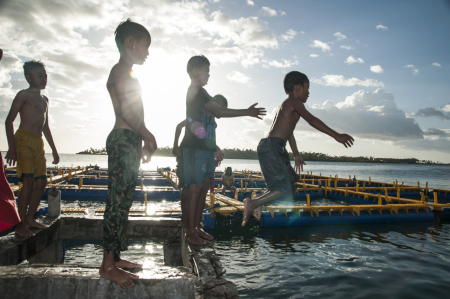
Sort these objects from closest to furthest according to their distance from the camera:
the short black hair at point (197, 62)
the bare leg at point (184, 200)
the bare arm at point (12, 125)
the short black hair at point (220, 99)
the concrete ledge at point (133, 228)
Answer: the bare arm at point (12, 125) → the short black hair at point (197, 62) → the bare leg at point (184, 200) → the short black hair at point (220, 99) → the concrete ledge at point (133, 228)

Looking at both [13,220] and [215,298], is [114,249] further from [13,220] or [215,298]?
[13,220]

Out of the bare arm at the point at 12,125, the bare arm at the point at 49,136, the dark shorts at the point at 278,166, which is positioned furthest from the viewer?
the bare arm at the point at 49,136

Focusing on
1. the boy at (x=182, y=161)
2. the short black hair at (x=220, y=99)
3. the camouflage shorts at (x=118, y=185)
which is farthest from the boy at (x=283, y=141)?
the camouflage shorts at (x=118, y=185)

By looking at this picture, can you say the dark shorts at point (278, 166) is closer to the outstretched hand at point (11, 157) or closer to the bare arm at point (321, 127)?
the bare arm at point (321, 127)

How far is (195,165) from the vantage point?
3.45 metres

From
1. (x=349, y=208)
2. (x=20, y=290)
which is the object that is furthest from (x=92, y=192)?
(x=20, y=290)

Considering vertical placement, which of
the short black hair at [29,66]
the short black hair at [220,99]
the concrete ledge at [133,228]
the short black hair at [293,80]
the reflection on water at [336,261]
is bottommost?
the reflection on water at [336,261]

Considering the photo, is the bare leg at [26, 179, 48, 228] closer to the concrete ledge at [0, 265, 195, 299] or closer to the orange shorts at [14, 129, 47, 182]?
the orange shorts at [14, 129, 47, 182]

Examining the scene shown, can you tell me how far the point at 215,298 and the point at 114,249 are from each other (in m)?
0.93

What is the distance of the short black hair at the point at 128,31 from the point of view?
2.45 metres

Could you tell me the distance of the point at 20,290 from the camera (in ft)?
6.60

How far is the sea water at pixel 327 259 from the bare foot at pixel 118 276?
2913 mm

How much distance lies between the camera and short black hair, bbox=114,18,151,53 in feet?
8.04

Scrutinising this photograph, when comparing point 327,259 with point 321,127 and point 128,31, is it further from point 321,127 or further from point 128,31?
point 128,31
